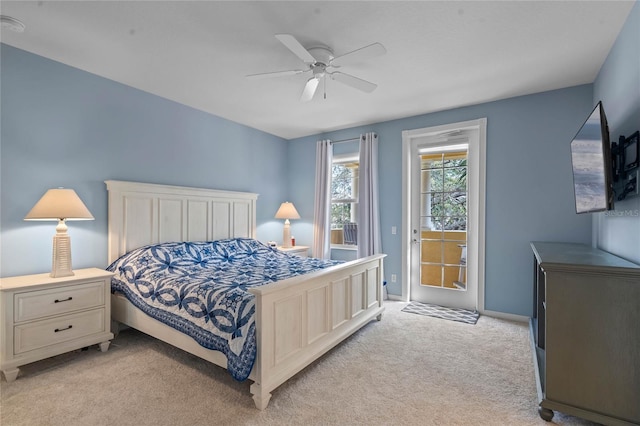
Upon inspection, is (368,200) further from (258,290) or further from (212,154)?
(258,290)

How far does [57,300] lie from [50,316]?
121 millimetres

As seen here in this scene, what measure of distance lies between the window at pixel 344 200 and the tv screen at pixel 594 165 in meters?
2.84

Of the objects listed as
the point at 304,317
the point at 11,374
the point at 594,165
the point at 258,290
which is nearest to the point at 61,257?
the point at 11,374

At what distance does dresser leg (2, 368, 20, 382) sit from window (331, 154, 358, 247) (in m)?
3.76

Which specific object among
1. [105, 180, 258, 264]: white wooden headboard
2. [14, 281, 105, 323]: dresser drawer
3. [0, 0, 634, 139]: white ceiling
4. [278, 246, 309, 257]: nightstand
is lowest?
[14, 281, 105, 323]: dresser drawer

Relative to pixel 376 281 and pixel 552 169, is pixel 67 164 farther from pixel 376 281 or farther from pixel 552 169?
pixel 552 169

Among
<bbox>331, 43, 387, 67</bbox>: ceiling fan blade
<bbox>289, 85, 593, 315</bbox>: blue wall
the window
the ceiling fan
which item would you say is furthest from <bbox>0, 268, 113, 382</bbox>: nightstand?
<bbox>289, 85, 593, 315</bbox>: blue wall

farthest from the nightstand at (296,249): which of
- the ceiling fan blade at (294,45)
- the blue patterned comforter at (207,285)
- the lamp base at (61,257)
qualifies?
the ceiling fan blade at (294,45)

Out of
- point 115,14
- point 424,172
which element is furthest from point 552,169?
point 115,14

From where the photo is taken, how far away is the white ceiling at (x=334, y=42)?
79.7 inches

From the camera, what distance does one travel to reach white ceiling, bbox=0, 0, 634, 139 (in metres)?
2.03

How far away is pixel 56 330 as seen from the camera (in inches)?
95.0

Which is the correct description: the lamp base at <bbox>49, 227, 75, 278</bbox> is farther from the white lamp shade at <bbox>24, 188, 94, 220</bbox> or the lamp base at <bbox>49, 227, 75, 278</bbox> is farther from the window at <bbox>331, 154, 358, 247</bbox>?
the window at <bbox>331, 154, 358, 247</bbox>

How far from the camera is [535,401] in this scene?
78.8 inches
